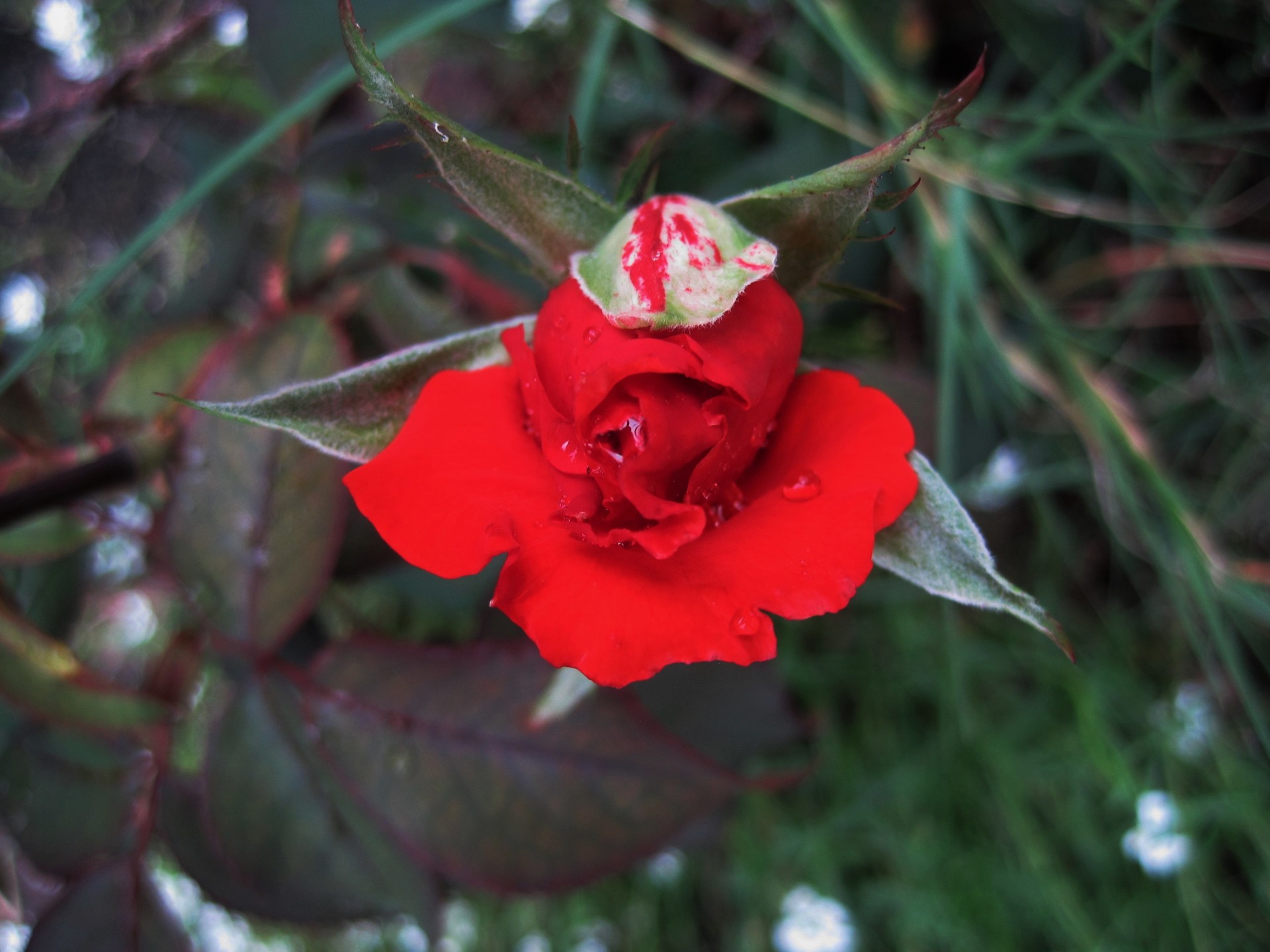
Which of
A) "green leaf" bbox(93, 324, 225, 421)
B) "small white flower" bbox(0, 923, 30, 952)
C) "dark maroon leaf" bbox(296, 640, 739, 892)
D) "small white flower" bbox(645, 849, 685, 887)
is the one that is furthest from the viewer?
"small white flower" bbox(645, 849, 685, 887)

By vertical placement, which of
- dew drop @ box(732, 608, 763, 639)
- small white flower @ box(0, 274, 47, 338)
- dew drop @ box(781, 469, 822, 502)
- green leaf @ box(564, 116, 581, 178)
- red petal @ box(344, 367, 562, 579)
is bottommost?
small white flower @ box(0, 274, 47, 338)

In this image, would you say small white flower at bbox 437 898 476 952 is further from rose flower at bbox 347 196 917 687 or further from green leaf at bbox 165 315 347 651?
rose flower at bbox 347 196 917 687

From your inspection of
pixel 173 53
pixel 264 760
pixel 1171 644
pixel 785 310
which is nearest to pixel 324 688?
pixel 264 760

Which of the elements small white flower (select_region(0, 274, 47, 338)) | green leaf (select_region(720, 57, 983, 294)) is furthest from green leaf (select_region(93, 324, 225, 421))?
green leaf (select_region(720, 57, 983, 294))

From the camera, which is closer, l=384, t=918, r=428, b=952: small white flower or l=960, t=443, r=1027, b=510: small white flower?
l=960, t=443, r=1027, b=510: small white flower

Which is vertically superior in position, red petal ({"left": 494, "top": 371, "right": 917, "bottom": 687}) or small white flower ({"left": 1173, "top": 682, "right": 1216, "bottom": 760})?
red petal ({"left": 494, "top": 371, "right": 917, "bottom": 687})

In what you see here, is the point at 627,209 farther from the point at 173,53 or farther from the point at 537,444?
the point at 173,53

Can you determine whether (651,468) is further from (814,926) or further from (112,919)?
(814,926)

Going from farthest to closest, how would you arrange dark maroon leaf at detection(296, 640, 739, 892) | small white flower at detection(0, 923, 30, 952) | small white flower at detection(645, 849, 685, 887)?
small white flower at detection(645, 849, 685, 887) → small white flower at detection(0, 923, 30, 952) → dark maroon leaf at detection(296, 640, 739, 892)
